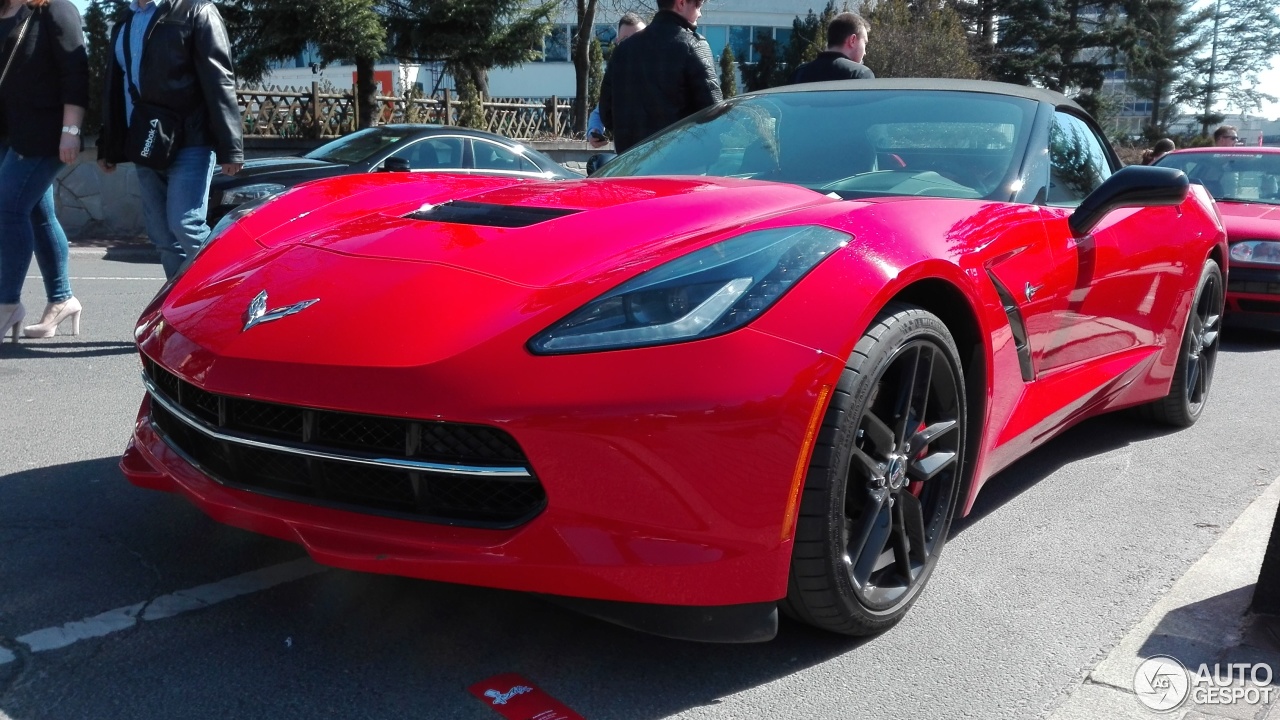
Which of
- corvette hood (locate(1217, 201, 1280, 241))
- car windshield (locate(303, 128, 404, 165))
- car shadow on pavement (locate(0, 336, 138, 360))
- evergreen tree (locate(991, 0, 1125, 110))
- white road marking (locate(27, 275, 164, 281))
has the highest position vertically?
evergreen tree (locate(991, 0, 1125, 110))

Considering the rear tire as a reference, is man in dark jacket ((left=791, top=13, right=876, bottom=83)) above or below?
above

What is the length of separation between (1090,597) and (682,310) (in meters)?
1.41

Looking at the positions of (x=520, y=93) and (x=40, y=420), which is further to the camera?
(x=520, y=93)

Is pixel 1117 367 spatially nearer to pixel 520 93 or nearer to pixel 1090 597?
pixel 1090 597

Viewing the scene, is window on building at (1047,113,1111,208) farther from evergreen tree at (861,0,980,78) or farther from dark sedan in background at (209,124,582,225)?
evergreen tree at (861,0,980,78)

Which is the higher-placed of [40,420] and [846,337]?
[846,337]

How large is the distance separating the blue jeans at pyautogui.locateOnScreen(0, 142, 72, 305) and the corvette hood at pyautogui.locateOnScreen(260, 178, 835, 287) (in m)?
2.83

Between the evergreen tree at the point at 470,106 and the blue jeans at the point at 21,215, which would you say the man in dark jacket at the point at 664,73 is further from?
the evergreen tree at the point at 470,106

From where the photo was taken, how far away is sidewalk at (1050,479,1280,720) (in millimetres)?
2252

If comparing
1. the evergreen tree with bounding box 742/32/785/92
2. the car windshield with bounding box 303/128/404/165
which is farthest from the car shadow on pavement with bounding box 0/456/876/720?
the evergreen tree with bounding box 742/32/785/92

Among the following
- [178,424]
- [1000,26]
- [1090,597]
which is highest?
[1000,26]

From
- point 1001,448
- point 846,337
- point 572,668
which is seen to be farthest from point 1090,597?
point 572,668

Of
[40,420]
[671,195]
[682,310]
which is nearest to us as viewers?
[682,310]

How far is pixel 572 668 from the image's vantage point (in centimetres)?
231
